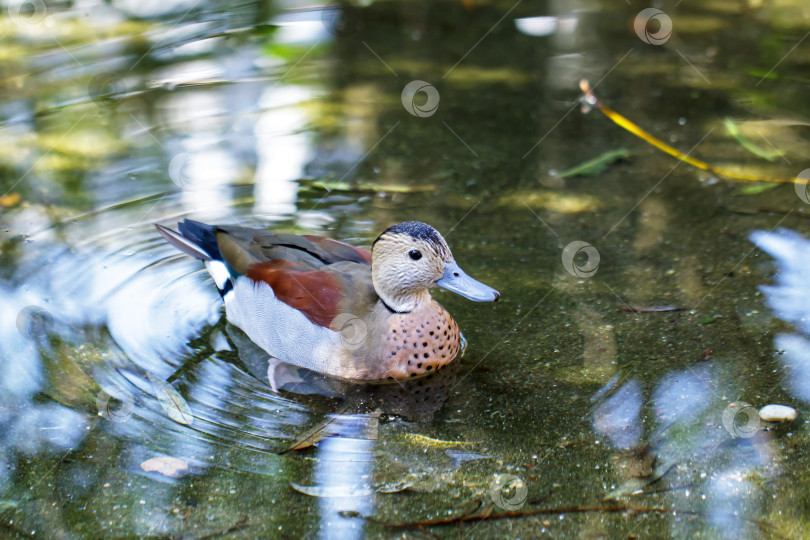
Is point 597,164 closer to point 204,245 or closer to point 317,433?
point 204,245

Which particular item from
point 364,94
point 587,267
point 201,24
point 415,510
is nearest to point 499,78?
point 364,94

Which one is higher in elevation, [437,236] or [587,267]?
[437,236]

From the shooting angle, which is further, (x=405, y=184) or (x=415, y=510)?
(x=405, y=184)

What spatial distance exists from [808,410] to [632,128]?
3084 millimetres

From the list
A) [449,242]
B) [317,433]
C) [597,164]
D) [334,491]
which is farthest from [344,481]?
[597,164]

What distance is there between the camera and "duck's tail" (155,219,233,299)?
479 cm

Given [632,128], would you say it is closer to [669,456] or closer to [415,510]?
[669,456]

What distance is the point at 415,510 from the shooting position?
11.2 feet

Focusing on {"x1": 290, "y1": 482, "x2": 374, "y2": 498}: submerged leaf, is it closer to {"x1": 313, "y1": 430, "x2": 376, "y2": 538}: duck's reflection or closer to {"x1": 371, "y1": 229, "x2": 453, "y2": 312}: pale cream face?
{"x1": 313, "y1": 430, "x2": 376, "y2": 538}: duck's reflection

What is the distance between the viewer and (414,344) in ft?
14.0

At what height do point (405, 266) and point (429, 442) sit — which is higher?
point (405, 266)

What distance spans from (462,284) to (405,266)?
30 cm

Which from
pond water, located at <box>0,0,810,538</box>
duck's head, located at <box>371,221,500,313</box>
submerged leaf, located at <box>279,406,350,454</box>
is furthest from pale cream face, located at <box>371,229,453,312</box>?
submerged leaf, located at <box>279,406,350,454</box>

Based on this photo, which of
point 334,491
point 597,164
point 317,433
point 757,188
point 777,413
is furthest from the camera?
point 597,164
